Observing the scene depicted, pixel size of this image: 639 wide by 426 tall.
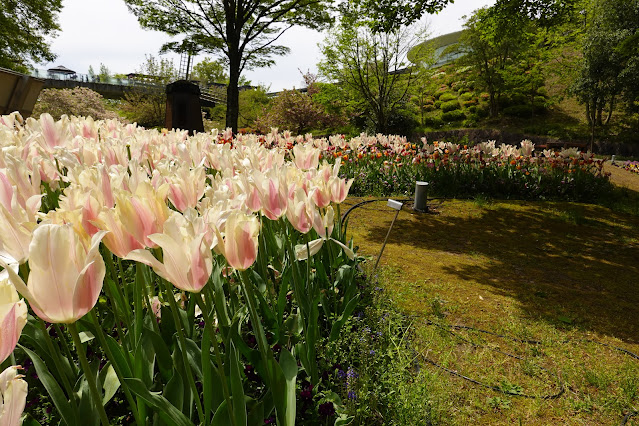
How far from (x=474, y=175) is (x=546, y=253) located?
3176mm

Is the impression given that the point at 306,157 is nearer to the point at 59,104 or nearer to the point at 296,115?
the point at 59,104

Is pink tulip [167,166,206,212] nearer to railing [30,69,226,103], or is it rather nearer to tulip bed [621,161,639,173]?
tulip bed [621,161,639,173]

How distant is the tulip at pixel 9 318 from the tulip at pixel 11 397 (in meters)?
0.04

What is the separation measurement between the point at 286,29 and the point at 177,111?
7.35 metres

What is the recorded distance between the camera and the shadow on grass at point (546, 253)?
12.0 ft

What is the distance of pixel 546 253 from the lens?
5180 mm

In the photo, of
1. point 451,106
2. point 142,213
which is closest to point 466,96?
point 451,106

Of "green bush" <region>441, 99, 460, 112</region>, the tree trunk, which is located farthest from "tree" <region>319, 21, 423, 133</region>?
"green bush" <region>441, 99, 460, 112</region>

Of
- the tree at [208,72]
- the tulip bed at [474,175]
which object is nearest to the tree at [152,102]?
the tree at [208,72]

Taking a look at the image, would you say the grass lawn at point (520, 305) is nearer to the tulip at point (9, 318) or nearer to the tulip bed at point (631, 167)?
the tulip at point (9, 318)

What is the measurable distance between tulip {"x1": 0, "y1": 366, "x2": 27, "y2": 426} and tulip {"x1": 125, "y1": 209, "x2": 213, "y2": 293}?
292 mm

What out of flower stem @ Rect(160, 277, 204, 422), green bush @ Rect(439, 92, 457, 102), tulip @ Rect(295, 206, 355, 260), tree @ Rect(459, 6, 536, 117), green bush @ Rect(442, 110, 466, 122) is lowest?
flower stem @ Rect(160, 277, 204, 422)

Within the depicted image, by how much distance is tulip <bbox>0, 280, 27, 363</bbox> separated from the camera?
597mm

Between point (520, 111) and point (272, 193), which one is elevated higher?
point (520, 111)
